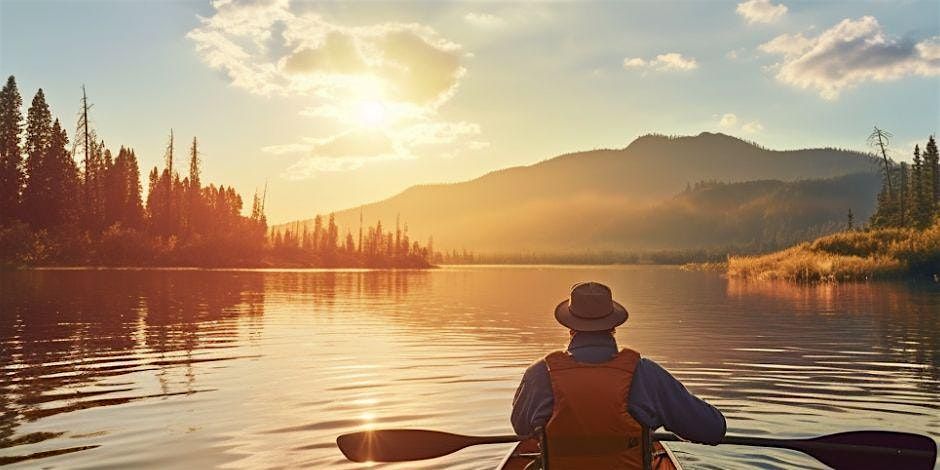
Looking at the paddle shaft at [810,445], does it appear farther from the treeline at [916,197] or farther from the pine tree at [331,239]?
the pine tree at [331,239]

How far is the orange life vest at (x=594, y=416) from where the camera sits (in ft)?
23.2

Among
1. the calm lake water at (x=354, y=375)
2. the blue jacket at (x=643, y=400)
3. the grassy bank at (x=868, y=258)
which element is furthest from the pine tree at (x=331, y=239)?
the blue jacket at (x=643, y=400)

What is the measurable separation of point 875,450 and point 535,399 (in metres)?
4.79

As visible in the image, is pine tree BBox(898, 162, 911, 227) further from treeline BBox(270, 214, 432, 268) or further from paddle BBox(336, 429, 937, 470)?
treeline BBox(270, 214, 432, 268)

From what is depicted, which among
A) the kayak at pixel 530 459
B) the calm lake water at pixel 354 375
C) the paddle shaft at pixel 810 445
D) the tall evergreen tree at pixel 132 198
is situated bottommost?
the calm lake water at pixel 354 375

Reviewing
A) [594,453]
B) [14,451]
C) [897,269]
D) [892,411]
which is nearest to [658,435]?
[594,453]

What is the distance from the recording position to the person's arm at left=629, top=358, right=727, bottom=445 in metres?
7.13

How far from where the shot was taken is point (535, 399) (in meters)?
7.34

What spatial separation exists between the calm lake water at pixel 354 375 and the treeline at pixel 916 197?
174 ft

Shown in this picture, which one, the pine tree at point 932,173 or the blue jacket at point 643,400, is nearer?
the blue jacket at point 643,400

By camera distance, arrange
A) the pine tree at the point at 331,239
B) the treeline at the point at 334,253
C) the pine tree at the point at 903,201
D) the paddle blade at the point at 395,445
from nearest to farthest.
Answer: the paddle blade at the point at 395,445 → the pine tree at the point at 903,201 → the treeline at the point at 334,253 → the pine tree at the point at 331,239

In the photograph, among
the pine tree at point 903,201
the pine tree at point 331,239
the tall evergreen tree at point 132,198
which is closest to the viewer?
the pine tree at point 903,201

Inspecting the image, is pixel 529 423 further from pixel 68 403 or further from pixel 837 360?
pixel 837 360

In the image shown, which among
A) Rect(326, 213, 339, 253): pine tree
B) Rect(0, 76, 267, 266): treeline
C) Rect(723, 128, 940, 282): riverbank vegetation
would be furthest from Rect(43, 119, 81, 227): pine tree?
Rect(723, 128, 940, 282): riverbank vegetation
